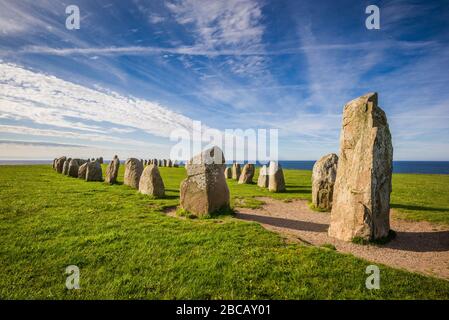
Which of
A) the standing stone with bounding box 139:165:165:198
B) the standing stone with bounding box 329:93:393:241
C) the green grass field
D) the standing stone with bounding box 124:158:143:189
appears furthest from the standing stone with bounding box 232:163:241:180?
the standing stone with bounding box 329:93:393:241

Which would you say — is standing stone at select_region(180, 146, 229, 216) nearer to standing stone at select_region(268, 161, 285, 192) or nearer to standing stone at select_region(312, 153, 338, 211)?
standing stone at select_region(312, 153, 338, 211)

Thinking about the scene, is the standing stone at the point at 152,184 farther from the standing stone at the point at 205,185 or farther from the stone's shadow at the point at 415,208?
the stone's shadow at the point at 415,208

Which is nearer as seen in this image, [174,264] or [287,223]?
[174,264]

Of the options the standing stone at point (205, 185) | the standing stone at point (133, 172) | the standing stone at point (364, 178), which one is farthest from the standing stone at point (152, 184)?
the standing stone at point (364, 178)

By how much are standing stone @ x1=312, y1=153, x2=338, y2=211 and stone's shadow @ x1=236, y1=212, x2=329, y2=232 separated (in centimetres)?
311

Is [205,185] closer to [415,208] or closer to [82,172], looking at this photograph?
[415,208]

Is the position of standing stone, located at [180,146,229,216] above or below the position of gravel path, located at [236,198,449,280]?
above

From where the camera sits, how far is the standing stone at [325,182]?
12.9 meters

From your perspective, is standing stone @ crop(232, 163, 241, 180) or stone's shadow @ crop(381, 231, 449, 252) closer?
stone's shadow @ crop(381, 231, 449, 252)

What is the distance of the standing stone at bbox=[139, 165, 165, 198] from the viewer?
15.2 metres

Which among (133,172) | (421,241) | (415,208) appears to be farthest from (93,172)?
(415,208)

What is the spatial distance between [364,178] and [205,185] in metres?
5.97

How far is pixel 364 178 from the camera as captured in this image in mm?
7875
